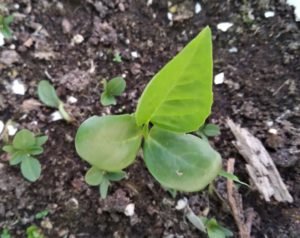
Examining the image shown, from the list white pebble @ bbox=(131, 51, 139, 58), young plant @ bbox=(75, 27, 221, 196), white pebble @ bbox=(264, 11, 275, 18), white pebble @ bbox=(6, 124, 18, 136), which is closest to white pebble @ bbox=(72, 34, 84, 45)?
white pebble @ bbox=(131, 51, 139, 58)

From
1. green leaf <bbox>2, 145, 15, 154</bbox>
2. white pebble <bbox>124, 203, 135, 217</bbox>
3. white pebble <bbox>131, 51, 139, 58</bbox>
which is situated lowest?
white pebble <bbox>124, 203, 135, 217</bbox>

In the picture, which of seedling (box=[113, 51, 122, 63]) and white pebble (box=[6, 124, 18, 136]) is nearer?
white pebble (box=[6, 124, 18, 136])

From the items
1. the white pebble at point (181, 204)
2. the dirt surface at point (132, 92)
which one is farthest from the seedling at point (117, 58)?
the white pebble at point (181, 204)

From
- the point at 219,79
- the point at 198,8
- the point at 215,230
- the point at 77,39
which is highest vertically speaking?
the point at 77,39

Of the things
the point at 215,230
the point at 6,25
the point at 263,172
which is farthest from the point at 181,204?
the point at 6,25

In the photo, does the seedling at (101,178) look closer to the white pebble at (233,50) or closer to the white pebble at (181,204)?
the white pebble at (181,204)

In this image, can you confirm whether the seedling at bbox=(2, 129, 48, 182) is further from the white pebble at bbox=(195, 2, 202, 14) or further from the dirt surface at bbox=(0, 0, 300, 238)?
the white pebble at bbox=(195, 2, 202, 14)

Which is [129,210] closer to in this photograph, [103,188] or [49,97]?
[103,188]
